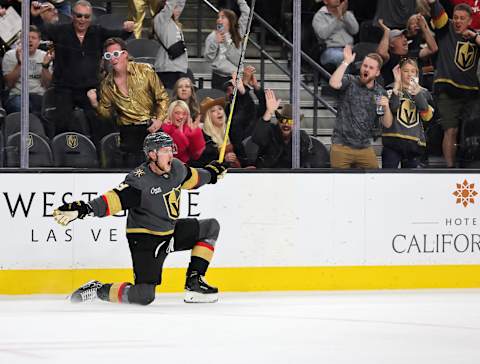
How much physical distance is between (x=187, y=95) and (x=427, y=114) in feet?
5.75

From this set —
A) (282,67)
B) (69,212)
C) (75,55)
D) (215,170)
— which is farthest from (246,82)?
(69,212)

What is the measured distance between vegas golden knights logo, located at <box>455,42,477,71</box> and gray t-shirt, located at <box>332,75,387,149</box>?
0.75 metres

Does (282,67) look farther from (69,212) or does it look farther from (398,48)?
(69,212)

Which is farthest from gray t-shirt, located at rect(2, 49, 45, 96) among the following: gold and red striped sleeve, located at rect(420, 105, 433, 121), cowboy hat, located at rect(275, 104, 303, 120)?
gold and red striped sleeve, located at rect(420, 105, 433, 121)

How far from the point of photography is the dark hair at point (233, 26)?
839 cm

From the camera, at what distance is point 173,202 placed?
7.20 metres

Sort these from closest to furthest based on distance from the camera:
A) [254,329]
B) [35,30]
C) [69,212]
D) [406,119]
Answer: [254,329] → [69,212] → [35,30] → [406,119]

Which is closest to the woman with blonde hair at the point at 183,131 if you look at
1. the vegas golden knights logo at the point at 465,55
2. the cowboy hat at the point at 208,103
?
the cowboy hat at the point at 208,103

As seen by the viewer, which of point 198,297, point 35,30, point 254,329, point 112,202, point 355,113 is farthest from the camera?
point 355,113

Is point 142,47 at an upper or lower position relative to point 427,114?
upper

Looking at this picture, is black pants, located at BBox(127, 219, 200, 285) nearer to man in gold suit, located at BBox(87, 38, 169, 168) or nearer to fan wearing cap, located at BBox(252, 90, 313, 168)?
man in gold suit, located at BBox(87, 38, 169, 168)

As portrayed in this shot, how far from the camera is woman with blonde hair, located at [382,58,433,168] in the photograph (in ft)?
27.2

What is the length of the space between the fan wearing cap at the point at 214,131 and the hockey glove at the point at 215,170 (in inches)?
20.1

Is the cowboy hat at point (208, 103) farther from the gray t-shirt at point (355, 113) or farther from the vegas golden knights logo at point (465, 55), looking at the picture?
the vegas golden knights logo at point (465, 55)
